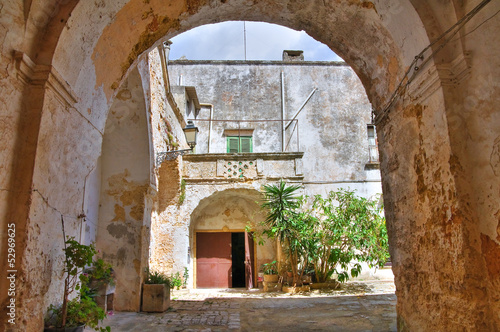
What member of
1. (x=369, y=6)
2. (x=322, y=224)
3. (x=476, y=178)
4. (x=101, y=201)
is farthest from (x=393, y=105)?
(x=322, y=224)

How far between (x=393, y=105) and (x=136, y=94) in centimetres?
440

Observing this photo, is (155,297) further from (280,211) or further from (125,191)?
(280,211)

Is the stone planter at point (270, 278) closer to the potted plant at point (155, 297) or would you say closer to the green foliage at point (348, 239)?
the green foliage at point (348, 239)

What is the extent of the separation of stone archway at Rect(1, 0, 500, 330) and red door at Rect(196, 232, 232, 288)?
8.76m

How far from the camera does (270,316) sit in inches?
233

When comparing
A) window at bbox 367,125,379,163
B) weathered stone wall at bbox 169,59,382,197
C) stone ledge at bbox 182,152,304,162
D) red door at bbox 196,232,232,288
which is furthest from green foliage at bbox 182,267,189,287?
window at bbox 367,125,379,163

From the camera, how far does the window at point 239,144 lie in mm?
13633

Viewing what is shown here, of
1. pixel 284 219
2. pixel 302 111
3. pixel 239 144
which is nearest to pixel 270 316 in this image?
pixel 284 219

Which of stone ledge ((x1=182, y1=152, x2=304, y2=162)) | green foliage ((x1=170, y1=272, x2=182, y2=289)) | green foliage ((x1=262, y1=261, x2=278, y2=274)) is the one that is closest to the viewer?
green foliage ((x1=170, y1=272, x2=182, y2=289))

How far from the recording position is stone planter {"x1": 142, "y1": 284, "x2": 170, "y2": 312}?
251 inches

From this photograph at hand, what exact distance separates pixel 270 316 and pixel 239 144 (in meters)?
8.48

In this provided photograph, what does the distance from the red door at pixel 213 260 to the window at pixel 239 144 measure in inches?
127

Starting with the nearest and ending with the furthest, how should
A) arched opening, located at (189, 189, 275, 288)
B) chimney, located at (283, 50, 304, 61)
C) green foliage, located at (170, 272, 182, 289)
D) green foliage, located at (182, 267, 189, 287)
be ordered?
green foliage, located at (170, 272, 182, 289) → green foliage, located at (182, 267, 189, 287) → arched opening, located at (189, 189, 275, 288) → chimney, located at (283, 50, 304, 61)

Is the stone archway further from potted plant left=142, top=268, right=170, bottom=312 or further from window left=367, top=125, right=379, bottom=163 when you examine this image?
window left=367, top=125, right=379, bottom=163
